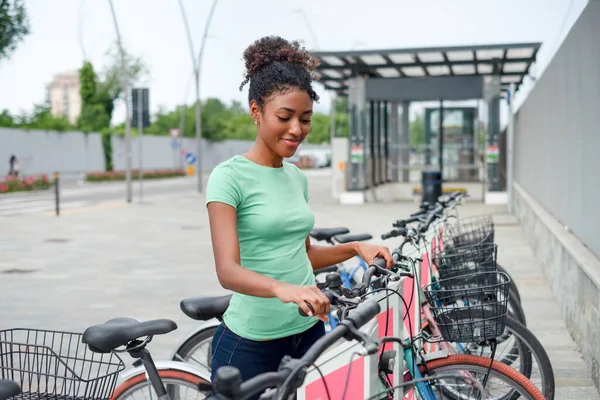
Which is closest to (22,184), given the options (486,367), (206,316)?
(206,316)

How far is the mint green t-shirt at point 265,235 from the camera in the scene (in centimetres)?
258

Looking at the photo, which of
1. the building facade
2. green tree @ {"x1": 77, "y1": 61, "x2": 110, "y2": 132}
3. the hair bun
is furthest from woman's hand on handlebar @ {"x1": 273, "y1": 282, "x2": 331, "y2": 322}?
the building facade

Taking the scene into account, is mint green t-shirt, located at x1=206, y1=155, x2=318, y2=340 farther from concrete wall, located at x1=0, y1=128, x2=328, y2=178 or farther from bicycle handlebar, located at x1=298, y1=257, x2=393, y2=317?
concrete wall, located at x1=0, y1=128, x2=328, y2=178

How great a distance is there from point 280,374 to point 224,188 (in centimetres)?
89

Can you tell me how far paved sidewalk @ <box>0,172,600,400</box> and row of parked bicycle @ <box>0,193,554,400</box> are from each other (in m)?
1.52

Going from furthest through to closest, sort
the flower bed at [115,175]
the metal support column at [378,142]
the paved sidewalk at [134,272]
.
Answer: the flower bed at [115,175], the metal support column at [378,142], the paved sidewalk at [134,272]

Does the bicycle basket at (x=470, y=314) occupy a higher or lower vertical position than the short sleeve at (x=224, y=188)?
lower

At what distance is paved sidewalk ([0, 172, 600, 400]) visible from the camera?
23.5 feet

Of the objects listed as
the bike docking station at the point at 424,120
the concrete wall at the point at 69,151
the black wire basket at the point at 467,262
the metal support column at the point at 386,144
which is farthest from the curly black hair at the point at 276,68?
the concrete wall at the point at 69,151

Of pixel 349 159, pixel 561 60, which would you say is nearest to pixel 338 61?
pixel 349 159

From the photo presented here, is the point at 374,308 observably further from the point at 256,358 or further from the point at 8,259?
the point at 8,259

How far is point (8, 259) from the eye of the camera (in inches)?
473

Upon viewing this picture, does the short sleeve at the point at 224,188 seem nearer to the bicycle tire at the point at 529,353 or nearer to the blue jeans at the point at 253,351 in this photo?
the blue jeans at the point at 253,351

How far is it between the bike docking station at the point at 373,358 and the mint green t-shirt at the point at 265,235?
0.63ft
